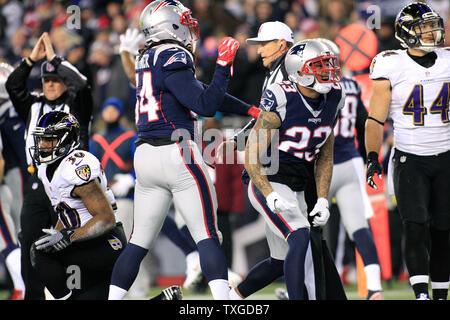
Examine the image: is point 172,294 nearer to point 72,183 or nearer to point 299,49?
point 72,183

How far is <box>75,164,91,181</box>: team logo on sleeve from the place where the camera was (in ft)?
17.5

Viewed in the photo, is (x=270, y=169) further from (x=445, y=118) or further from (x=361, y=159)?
(x=361, y=159)

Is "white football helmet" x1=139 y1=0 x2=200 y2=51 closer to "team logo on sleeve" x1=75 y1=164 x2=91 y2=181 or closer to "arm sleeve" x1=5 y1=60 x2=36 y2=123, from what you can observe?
"team logo on sleeve" x1=75 y1=164 x2=91 y2=181

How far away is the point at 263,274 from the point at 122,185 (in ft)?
9.46

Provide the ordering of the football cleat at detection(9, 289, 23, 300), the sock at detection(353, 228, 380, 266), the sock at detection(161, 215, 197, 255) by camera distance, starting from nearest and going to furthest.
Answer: the sock at detection(353, 228, 380, 266) → the football cleat at detection(9, 289, 23, 300) → the sock at detection(161, 215, 197, 255)

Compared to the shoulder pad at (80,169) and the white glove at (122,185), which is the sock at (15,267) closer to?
A: the white glove at (122,185)

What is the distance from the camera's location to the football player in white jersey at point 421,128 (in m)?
5.46

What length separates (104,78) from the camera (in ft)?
38.1

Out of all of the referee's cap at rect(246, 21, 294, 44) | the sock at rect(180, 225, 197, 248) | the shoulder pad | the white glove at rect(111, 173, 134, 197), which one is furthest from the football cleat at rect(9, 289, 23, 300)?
the referee's cap at rect(246, 21, 294, 44)

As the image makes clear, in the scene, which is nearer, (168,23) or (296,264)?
(296,264)

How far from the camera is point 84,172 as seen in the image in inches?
210

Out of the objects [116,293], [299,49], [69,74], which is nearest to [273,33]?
[299,49]

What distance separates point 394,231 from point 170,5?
4985mm

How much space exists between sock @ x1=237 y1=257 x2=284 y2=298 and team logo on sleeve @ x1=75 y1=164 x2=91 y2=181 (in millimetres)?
1363
